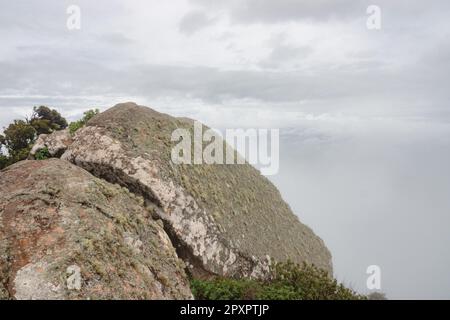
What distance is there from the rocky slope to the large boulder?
0.48 metres

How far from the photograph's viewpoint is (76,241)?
37.3 ft

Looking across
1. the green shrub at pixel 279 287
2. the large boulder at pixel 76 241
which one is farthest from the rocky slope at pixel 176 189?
the green shrub at pixel 279 287

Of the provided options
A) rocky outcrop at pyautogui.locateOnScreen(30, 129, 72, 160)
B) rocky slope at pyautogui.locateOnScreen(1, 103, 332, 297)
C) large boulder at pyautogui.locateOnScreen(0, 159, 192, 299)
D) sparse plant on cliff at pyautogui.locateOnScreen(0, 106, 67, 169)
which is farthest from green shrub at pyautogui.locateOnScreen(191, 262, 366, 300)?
sparse plant on cliff at pyautogui.locateOnScreen(0, 106, 67, 169)

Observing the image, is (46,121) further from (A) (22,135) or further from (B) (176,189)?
(B) (176,189)

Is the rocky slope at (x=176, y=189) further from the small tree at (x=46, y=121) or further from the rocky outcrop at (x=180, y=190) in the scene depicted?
the small tree at (x=46, y=121)

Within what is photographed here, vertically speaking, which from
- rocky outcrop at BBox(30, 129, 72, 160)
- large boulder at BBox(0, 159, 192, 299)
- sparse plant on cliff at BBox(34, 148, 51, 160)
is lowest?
large boulder at BBox(0, 159, 192, 299)

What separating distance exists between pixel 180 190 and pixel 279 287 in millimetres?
5476

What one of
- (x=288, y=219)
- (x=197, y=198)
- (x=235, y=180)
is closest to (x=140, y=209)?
(x=197, y=198)

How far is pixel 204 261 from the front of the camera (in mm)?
16234

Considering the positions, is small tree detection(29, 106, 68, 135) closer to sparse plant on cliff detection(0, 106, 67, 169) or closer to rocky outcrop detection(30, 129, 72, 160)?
sparse plant on cliff detection(0, 106, 67, 169)

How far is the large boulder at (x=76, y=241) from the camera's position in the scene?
1045 cm

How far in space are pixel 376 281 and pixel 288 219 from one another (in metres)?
9.81

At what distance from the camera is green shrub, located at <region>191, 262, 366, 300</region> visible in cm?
1480
